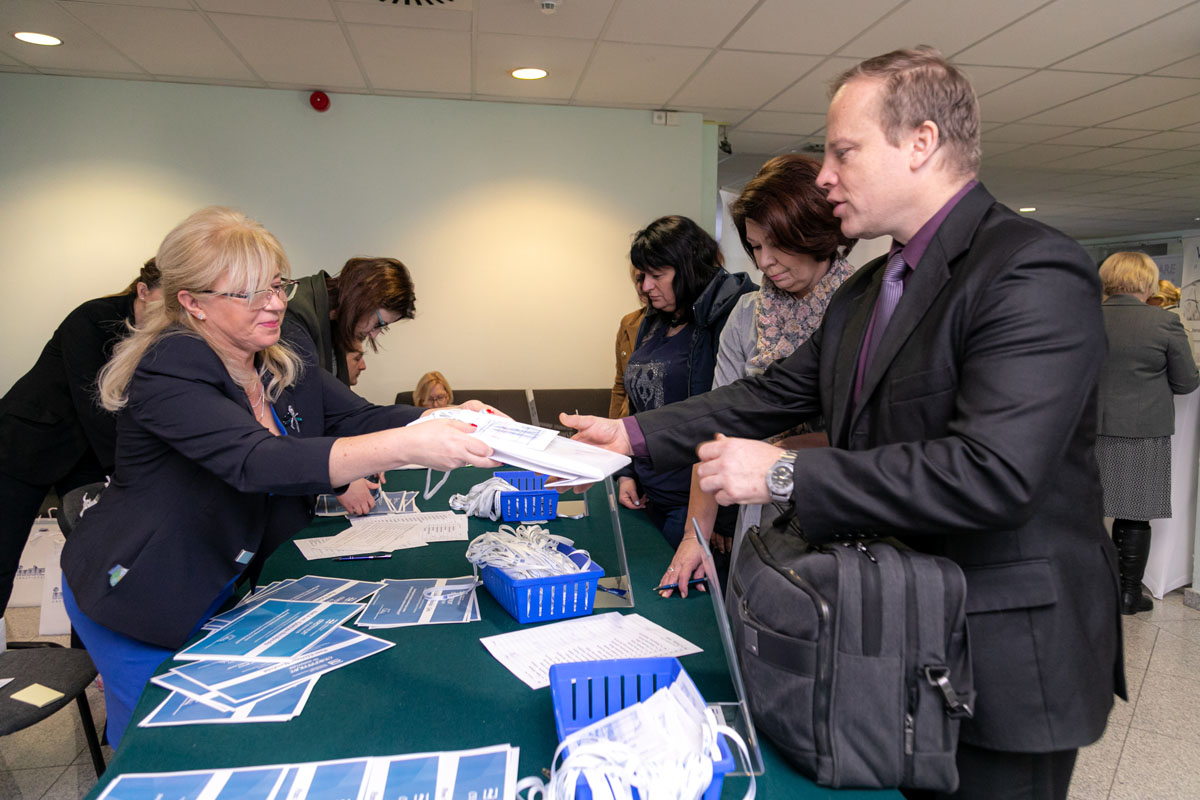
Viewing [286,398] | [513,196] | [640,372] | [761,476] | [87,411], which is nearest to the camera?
[761,476]

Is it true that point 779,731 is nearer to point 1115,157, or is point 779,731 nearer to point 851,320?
point 851,320

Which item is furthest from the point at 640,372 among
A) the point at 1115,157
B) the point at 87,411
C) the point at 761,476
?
the point at 1115,157

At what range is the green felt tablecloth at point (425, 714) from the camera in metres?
1.07

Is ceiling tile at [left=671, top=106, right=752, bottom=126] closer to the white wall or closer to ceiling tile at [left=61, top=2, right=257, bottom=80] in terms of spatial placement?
the white wall

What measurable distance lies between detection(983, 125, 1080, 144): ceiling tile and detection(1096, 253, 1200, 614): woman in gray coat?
7.91 feet

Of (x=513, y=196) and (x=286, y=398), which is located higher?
(x=513, y=196)

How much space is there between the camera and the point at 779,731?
3.31 feet

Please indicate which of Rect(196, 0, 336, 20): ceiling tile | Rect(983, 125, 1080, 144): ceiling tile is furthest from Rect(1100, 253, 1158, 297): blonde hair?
Rect(196, 0, 336, 20): ceiling tile

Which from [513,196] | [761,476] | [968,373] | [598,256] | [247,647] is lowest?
[247,647]

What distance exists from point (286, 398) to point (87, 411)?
1.57m

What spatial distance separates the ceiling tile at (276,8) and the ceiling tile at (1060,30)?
139 inches

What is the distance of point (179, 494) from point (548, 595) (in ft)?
2.65

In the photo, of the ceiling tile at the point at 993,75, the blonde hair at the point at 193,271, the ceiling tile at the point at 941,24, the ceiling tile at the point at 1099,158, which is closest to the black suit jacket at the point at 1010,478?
the blonde hair at the point at 193,271

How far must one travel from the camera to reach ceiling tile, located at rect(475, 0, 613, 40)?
3766 millimetres
